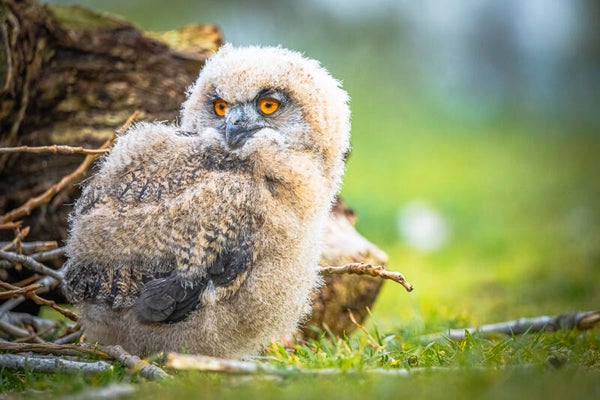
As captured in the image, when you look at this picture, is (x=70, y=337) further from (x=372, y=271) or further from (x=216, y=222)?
(x=372, y=271)

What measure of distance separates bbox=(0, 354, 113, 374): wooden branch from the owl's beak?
1192 millimetres

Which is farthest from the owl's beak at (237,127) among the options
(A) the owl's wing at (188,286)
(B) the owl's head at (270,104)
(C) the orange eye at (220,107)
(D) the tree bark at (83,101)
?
(D) the tree bark at (83,101)

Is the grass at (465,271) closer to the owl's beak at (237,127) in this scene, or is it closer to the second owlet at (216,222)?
the second owlet at (216,222)

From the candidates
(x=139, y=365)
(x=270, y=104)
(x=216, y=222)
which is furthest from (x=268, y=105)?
(x=139, y=365)

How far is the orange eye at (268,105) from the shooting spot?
3832mm

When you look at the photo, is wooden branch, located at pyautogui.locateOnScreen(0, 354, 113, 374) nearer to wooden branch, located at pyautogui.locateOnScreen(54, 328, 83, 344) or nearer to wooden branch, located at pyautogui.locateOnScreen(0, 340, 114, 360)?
wooden branch, located at pyautogui.locateOnScreen(0, 340, 114, 360)

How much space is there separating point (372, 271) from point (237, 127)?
3.39 ft

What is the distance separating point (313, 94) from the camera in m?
3.95

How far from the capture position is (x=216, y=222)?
3502 mm

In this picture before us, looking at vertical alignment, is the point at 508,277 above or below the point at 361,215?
below

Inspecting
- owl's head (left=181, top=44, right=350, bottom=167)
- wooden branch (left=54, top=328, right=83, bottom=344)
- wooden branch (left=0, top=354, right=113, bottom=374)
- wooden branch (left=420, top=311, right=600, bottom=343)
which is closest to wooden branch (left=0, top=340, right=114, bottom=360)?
wooden branch (left=0, top=354, right=113, bottom=374)

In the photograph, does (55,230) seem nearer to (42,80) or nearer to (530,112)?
(42,80)

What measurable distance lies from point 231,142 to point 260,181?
0.24 m

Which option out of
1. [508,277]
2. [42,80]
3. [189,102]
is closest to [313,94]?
[189,102]
